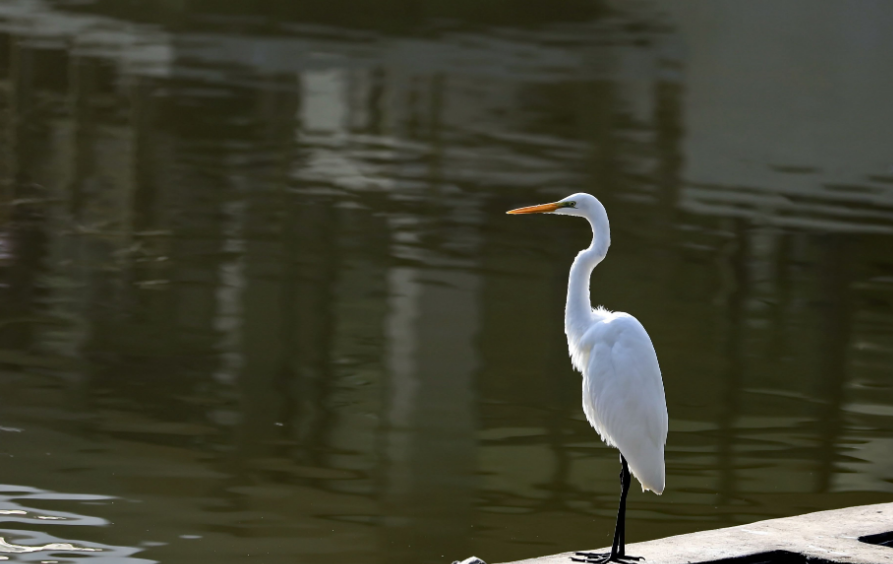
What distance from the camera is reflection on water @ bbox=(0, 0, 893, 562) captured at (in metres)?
4.25

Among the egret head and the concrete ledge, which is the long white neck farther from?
the concrete ledge

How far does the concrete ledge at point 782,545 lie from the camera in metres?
3.19

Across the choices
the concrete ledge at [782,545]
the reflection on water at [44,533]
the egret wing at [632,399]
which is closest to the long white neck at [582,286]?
the egret wing at [632,399]

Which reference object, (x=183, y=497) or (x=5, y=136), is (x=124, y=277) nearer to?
(x=183, y=497)

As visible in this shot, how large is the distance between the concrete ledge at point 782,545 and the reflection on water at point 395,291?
649 mm

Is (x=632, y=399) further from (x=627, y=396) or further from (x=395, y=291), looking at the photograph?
(x=395, y=291)

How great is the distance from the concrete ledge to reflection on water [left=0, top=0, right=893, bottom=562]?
65 centimetres

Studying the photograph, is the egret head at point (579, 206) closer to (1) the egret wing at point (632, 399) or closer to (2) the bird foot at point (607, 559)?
(1) the egret wing at point (632, 399)

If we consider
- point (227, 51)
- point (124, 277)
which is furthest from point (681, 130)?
point (124, 277)

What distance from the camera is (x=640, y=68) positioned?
1648 cm

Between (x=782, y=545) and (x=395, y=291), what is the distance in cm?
385

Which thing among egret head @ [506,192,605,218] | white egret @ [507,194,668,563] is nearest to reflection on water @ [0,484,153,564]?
white egret @ [507,194,668,563]

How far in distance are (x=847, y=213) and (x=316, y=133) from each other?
4.91m

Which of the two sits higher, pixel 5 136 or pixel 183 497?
pixel 5 136
